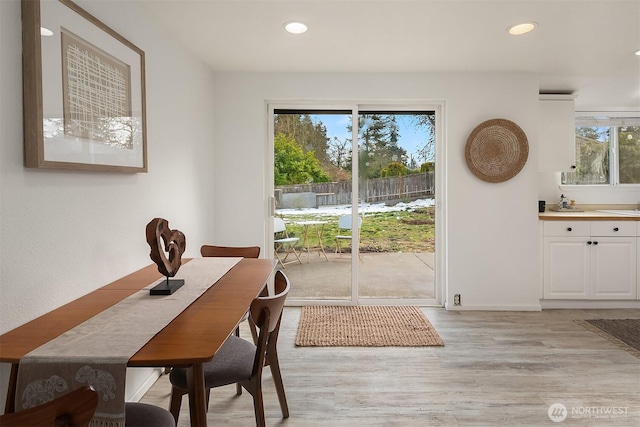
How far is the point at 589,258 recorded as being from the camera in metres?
4.15

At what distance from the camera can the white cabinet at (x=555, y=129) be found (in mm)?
4496

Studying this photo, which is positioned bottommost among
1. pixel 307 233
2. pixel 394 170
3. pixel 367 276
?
pixel 367 276

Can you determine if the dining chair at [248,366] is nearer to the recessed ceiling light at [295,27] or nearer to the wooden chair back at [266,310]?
the wooden chair back at [266,310]

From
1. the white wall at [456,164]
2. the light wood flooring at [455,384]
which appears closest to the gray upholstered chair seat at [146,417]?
the light wood flooring at [455,384]

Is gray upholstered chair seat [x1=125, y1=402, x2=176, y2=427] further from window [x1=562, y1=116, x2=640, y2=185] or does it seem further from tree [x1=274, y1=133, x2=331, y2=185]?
window [x1=562, y1=116, x2=640, y2=185]

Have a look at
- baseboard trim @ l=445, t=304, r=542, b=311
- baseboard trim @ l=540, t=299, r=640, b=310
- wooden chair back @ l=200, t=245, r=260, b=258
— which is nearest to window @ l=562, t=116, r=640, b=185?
baseboard trim @ l=540, t=299, r=640, b=310

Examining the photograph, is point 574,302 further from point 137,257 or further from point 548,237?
point 137,257

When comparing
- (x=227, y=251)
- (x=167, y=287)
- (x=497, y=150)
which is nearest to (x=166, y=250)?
(x=167, y=287)

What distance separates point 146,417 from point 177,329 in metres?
0.32

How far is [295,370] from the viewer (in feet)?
9.20

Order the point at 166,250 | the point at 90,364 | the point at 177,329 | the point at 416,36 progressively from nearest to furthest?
the point at 90,364, the point at 177,329, the point at 166,250, the point at 416,36

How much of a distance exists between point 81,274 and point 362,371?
1799 mm

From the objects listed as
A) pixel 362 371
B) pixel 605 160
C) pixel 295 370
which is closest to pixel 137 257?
pixel 295 370

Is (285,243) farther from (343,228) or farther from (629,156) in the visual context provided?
(629,156)
